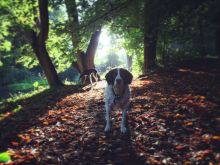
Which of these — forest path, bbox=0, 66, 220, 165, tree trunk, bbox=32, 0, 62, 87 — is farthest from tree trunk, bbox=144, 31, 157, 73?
forest path, bbox=0, 66, 220, 165

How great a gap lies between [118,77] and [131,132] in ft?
3.98

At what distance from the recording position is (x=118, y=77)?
7.24 metres

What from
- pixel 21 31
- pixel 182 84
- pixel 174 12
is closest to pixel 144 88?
pixel 182 84

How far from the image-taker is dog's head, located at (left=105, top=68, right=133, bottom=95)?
7.29 metres

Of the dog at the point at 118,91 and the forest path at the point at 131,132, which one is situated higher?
the dog at the point at 118,91

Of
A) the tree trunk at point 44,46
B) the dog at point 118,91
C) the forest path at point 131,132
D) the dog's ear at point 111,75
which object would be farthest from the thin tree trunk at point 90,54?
the dog's ear at point 111,75

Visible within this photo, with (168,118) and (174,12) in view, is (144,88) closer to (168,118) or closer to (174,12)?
(174,12)

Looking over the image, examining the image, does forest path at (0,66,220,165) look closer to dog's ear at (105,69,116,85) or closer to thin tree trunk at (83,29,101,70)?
dog's ear at (105,69,116,85)

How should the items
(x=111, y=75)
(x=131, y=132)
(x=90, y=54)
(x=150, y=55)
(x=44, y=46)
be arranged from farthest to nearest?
1. (x=90, y=54)
2. (x=150, y=55)
3. (x=44, y=46)
4. (x=111, y=75)
5. (x=131, y=132)

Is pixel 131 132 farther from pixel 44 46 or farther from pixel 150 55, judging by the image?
pixel 150 55

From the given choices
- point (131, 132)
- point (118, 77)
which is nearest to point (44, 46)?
point (118, 77)

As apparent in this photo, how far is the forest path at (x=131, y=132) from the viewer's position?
5.83m

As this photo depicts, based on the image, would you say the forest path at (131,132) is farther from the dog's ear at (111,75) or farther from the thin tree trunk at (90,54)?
the thin tree trunk at (90,54)

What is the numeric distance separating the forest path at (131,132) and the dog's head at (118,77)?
0.91m
